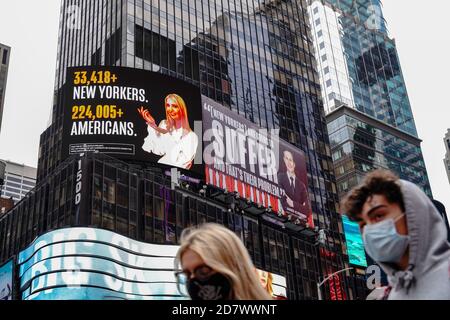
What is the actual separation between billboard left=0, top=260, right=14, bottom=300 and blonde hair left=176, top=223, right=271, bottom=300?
2020 inches

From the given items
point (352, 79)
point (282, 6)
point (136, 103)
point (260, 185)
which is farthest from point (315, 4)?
point (136, 103)

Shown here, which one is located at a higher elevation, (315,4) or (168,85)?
(315,4)

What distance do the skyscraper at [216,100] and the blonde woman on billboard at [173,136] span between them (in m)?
1.90

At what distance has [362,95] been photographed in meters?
142

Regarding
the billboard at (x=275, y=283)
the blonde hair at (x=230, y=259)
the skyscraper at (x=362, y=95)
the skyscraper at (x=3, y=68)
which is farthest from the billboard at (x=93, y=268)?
the skyscraper at (x=3, y=68)

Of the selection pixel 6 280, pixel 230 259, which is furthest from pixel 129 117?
pixel 230 259

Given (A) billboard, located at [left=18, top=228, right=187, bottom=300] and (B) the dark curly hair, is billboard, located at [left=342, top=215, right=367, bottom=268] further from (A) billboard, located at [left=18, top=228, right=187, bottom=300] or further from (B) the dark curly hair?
(B) the dark curly hair

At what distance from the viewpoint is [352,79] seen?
142 metres

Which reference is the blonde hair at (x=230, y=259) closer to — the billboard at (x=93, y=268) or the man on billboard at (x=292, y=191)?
the billboard at (x=93, y=268)

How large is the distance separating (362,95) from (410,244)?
14194 cm

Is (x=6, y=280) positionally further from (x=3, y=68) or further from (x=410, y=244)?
(x=3, y=68)

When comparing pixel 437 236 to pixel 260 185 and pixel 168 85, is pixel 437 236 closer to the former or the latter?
pixel 168 85

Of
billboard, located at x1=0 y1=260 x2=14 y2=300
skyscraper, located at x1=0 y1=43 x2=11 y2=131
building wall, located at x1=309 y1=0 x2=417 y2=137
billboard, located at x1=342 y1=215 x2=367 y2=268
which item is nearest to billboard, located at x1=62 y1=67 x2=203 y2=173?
billboard, located at x1=0 y1=260 x2=14 y2=300
